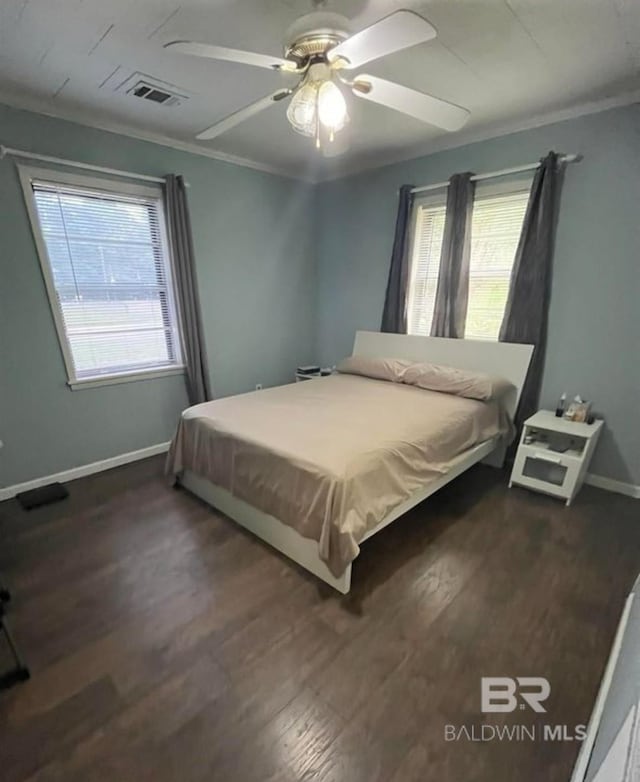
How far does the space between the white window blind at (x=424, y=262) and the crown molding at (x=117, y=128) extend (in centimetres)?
159

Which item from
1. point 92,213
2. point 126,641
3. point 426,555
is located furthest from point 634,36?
point 126,641

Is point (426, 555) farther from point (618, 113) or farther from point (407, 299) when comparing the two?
point (618, 113)

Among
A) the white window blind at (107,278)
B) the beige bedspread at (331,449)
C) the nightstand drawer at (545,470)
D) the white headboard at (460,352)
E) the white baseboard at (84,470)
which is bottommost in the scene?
Answer: the white baseboard at (84,470)

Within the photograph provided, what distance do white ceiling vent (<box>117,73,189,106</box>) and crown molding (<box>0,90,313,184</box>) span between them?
52 cm

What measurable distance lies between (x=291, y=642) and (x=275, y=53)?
2.86 m

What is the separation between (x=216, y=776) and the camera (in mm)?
1098

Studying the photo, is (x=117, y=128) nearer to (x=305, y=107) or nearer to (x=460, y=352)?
(x=305, y=107)

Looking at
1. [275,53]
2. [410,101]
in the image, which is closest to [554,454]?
[410,101]

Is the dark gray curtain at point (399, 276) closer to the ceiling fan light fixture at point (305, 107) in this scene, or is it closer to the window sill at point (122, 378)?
the ceiling fan light fixture at point (305, 107)

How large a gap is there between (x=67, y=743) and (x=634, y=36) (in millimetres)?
3735

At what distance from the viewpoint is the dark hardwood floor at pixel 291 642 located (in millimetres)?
1153

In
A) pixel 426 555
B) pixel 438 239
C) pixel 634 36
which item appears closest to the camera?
pixel 634 36

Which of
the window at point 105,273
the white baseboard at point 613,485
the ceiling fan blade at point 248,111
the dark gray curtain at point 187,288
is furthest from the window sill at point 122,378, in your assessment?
→ the white baseboard at point 613,485

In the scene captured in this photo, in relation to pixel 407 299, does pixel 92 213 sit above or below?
above
